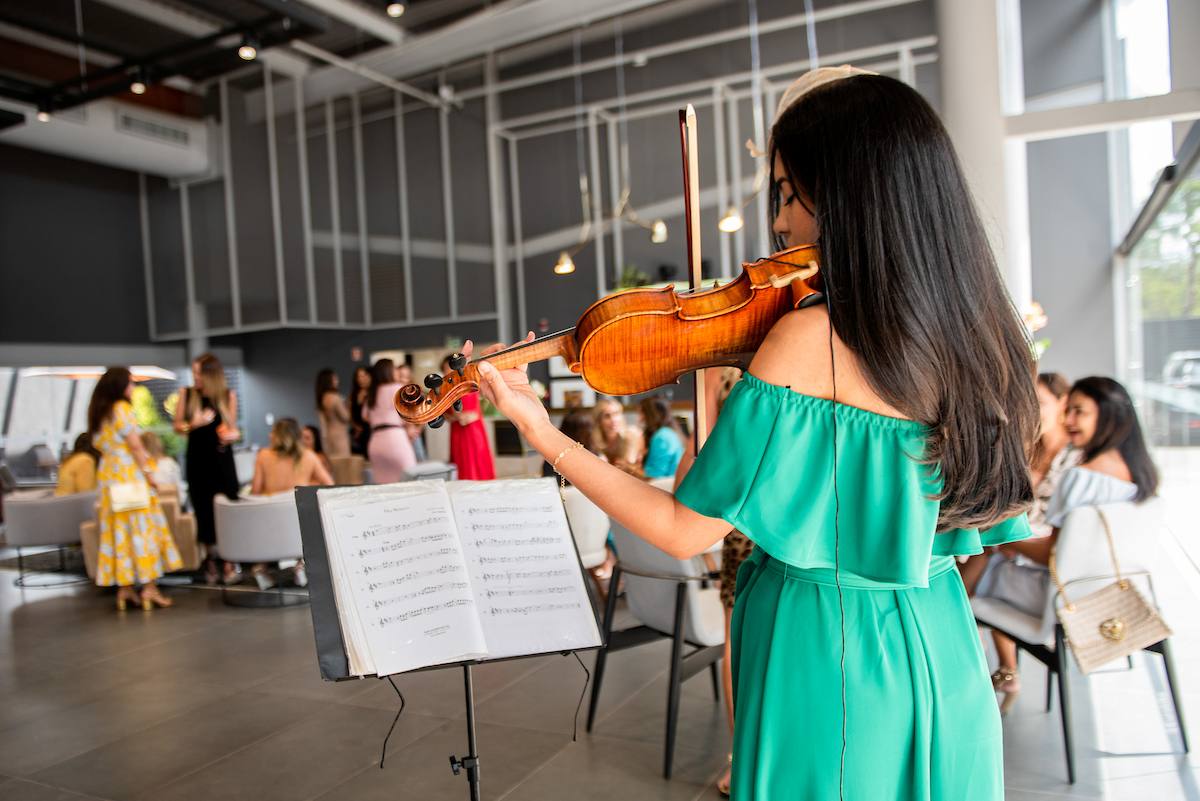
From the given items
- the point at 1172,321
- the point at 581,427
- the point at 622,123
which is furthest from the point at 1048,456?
the point at 622,123

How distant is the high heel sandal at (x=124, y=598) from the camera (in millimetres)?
5750

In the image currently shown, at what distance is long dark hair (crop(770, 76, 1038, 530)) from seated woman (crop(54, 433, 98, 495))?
722 centimetres

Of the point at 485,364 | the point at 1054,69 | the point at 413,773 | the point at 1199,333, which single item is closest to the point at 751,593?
the point at 485,364

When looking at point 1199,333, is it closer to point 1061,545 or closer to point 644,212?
point 1061,545

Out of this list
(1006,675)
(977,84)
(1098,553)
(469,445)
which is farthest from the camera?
(469,445)

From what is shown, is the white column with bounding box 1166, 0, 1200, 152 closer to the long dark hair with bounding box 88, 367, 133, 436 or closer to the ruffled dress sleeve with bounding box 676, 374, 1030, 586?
the ruffled dress sleeve with bounding box 676, 374, 1030, 586

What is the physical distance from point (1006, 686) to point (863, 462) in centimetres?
288

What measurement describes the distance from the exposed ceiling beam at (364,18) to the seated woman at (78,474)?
5626 mm

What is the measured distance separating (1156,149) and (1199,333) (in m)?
2.10

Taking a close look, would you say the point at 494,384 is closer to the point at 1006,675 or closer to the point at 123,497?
the point at 1006,675

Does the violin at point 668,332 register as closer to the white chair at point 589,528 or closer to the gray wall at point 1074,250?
the white chair at point 589,528

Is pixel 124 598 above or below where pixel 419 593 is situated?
below

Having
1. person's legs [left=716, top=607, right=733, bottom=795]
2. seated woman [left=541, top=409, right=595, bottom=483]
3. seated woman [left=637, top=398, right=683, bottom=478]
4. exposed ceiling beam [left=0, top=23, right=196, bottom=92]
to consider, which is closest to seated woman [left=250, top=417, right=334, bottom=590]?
seated woman [left=541, top=409, right=595, bottom=483]

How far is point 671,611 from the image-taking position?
3.18 meters
